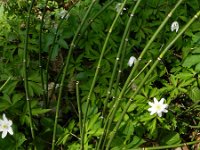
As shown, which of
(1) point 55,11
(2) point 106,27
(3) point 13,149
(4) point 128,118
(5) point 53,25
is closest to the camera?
(3) point 13,149

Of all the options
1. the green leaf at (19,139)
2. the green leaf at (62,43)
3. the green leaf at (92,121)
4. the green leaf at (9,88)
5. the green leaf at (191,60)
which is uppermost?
the green leaf at (62,43)

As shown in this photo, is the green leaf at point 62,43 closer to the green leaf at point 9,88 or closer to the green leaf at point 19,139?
the green leaf at point 9,88

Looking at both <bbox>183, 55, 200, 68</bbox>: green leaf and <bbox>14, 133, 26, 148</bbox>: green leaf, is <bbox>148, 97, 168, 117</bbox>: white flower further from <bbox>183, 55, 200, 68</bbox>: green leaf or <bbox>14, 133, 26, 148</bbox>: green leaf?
<bbox>14, 133, 26, 148</bbox>: green leaf

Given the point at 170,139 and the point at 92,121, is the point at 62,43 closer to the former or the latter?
the point at 92,121

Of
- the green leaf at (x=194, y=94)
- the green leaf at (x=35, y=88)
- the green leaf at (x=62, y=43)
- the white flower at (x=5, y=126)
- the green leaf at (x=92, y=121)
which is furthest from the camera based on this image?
the green leaf at (x=62, y=43)

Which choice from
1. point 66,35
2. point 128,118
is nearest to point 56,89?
point 66,35

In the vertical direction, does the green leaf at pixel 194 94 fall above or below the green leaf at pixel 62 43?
below

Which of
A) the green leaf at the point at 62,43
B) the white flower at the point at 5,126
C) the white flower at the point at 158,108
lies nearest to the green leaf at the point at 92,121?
the white flower at the point at 158,108

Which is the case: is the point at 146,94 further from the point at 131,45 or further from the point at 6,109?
the point at 6,109

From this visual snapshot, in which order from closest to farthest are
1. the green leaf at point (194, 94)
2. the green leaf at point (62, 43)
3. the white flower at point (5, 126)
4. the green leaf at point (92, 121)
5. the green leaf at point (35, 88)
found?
the white flower at point (5, 126) < the green leaf at point (92, 121) < the green leaf at point (35, 88) < the green leaf at point (194, 94) < the green leaf at point (62, 43)

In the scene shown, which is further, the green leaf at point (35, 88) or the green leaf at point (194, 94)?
the green leaf at point (194, 94)

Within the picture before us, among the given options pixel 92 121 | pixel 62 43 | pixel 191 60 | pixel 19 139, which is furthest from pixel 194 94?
pixel 19 139
